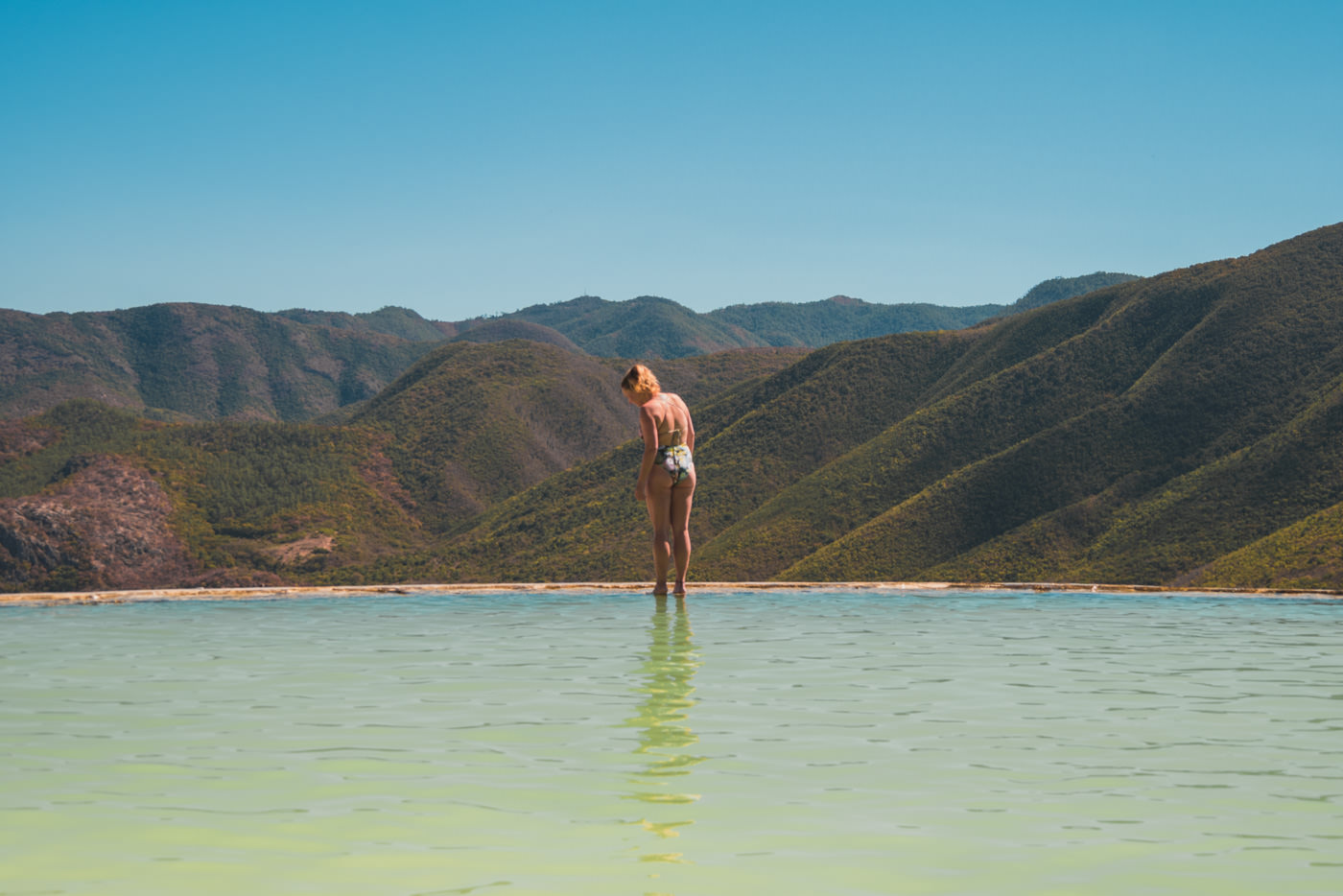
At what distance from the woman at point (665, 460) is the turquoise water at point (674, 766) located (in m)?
3.29

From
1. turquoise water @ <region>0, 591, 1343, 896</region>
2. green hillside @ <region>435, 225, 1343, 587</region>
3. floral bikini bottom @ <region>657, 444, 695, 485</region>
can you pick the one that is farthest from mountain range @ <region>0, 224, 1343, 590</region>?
turquoise water @ <region>0, 591, 1343, 896</region>

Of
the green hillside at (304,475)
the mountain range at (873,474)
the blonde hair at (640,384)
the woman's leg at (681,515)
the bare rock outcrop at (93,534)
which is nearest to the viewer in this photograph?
the blonde hair at (640,384)

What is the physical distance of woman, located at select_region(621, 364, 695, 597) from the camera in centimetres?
1392

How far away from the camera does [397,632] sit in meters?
12.1

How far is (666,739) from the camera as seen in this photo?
6.36 m

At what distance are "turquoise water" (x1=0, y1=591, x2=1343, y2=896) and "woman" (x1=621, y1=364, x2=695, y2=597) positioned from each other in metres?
3.29

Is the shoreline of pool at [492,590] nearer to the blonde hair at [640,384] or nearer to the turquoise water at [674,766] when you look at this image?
the blonde hair at [640,384]

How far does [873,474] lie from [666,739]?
5848cm

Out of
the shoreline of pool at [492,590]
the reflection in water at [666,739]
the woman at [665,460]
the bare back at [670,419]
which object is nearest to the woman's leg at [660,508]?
the woman at [665,460]

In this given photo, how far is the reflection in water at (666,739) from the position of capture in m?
4.83

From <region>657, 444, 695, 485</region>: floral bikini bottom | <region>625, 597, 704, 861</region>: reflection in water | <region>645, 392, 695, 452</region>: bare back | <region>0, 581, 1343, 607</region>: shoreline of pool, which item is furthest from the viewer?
<region>0, 581, 1343, 607</region>: shoreline of pool

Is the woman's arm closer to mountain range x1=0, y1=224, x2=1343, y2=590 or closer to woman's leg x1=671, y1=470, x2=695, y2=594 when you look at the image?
woman's leg x1=671, y1=470, x2=695, y2=594

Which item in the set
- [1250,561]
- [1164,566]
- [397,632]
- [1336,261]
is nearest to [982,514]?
[1164,566]

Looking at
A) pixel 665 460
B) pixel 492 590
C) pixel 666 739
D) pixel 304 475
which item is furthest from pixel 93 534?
pixel 666 739
